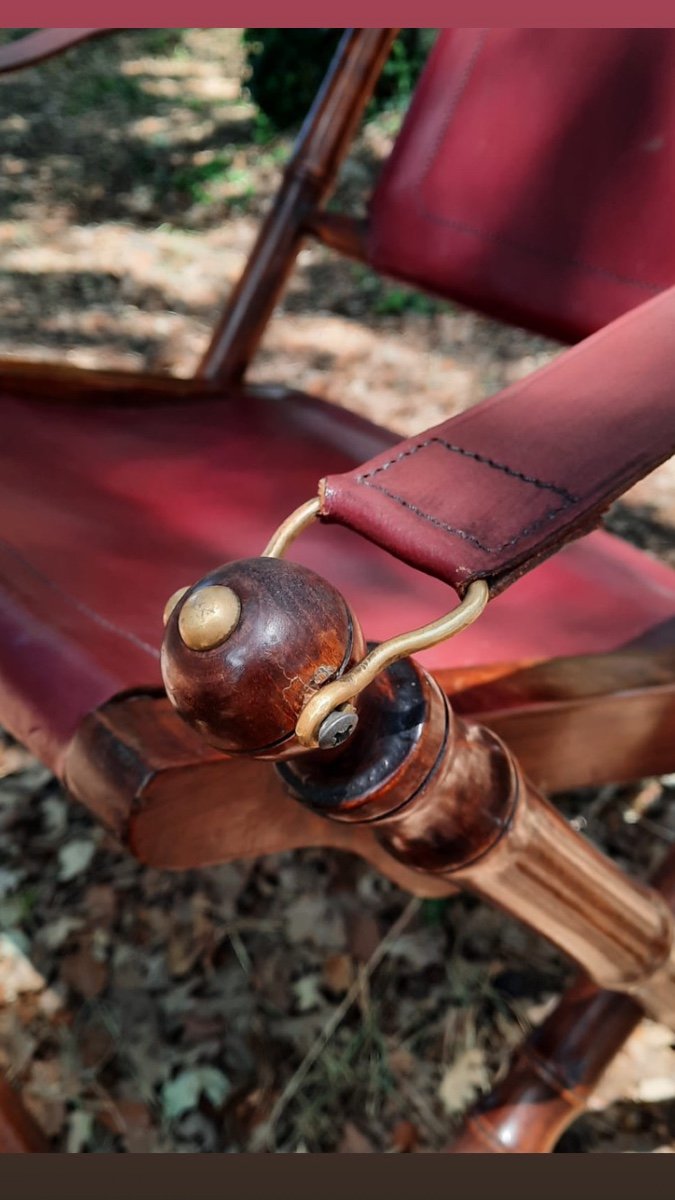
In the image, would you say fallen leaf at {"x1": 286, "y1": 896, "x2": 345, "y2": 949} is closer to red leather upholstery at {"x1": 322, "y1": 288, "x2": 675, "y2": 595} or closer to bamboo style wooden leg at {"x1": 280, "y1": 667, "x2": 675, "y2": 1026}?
bamboo style wooden leg at {"x1": 280, "y1": 667, "x2": 675, "y2": 1026}

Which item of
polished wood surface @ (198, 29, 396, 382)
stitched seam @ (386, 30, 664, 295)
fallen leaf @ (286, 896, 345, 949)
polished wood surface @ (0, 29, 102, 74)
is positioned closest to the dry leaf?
fallen leaf @ (286, 896, 345, 949)

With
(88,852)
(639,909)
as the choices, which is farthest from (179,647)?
(88,852)

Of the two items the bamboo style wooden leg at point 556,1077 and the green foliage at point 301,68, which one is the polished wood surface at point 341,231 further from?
the green foliage at point 301,68

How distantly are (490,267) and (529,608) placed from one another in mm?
522

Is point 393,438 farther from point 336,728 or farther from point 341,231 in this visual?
point 336,728

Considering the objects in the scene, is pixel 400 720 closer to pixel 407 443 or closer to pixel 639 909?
pixel 407 443

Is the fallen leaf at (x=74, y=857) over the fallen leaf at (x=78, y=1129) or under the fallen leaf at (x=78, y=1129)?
under

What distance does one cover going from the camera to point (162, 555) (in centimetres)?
92

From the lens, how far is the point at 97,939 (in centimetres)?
141

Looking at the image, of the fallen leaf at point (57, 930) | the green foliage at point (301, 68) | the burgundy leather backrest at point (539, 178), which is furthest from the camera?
the green foliage at point (301, 68)

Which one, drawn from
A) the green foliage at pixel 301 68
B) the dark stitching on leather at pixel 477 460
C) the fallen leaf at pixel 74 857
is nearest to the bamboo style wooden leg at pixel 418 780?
the dark stitching on leather at pixel 477 460

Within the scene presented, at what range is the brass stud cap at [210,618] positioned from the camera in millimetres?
465

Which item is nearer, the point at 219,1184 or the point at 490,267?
the point at 219,1184

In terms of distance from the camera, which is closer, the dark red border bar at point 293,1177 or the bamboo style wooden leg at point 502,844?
the bamboo style wooden leg at point 502,844
